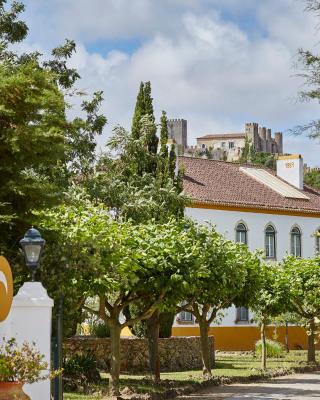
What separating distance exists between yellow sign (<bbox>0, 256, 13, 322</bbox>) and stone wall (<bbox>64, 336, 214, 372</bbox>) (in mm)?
14224

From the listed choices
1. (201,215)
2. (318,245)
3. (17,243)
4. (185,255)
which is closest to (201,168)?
(201,215)

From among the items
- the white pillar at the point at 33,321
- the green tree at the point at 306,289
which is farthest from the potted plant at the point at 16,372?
the green tree at the point at 306,289

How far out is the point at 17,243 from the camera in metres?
16.4

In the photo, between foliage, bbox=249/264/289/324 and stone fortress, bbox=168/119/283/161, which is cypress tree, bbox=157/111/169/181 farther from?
stone fortress, bbox=168/119/283/161

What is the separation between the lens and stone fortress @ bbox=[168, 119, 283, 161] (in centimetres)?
16175

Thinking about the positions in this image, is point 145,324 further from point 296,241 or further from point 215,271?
point 296,241

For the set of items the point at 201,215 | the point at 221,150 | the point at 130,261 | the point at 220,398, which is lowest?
the point at 220,398

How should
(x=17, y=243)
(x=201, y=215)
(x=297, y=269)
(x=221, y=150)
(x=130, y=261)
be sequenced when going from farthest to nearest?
(x=221, y=150) → (x=201, y=215) → (x=297, y=269) → (x=130, y=261) → (x=17, y=243)

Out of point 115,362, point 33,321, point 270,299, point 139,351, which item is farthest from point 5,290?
point 270,299

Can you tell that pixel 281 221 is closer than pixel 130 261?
No

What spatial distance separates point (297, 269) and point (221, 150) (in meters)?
126

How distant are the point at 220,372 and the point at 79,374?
26.0ft

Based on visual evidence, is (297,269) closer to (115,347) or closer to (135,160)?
(135,160)

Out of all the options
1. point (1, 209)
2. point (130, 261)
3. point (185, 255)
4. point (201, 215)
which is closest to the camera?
point (1, 209)
